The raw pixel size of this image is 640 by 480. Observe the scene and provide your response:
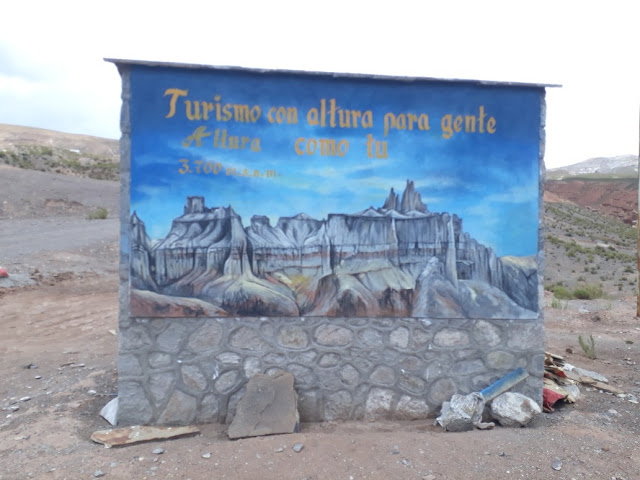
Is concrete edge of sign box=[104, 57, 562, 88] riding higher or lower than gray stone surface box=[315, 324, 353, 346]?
higher

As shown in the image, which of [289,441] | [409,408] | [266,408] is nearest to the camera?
[289,441]

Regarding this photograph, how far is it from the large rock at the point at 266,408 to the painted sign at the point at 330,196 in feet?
2.11

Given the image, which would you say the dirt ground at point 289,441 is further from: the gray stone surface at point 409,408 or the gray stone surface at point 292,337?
the gray stone surface at point 292,337

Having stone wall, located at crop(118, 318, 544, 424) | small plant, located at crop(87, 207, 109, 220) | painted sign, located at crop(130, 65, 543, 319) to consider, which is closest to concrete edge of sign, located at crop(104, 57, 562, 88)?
painted sign, located at crop(130, 65, 543, 319)

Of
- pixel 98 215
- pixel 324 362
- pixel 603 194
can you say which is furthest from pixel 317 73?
pixel 603 194

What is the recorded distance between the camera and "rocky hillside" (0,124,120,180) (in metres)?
36.5

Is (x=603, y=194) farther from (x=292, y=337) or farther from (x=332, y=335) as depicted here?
(x=292, y=337)

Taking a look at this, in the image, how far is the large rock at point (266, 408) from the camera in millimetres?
4605

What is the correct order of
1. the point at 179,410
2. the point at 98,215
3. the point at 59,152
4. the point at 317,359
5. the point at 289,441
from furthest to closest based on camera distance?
the point at 59,152, the point at 98,215, the point at 317,359, the point at 179,410, the point at 289,441

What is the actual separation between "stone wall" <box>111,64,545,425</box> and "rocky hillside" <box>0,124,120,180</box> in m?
33.6

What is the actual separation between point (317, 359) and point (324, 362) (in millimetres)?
75

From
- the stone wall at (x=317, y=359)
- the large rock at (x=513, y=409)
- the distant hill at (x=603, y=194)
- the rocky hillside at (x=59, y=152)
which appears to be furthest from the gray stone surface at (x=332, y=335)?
the distant hill at (x=603, y=194)

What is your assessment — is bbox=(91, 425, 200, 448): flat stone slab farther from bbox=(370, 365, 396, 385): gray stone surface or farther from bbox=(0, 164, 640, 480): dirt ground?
bbox=(370, 365, 396, 385): gray stone surface

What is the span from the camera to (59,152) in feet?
162
